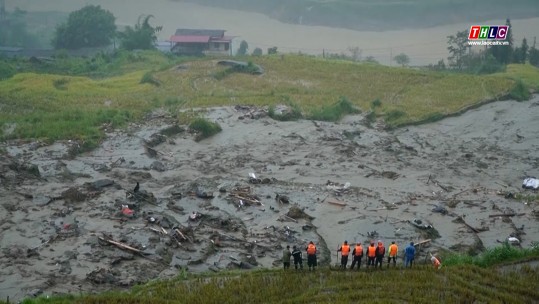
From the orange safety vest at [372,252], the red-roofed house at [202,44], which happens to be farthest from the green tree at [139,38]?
the orange safety vest at [372,252]

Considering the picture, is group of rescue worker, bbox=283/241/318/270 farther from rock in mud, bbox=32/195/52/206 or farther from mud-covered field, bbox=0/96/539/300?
rock in mud, bbox=32/195/52/206

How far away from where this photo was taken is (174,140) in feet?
81.4

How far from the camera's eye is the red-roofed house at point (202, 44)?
4800 cm

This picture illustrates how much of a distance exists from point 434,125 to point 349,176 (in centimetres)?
753

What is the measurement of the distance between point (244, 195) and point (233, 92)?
13503mm

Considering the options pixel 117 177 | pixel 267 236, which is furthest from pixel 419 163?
pixel 117 177

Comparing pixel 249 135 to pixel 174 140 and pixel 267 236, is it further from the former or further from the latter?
pixel 267 236

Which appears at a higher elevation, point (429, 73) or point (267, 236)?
point (429, 73)

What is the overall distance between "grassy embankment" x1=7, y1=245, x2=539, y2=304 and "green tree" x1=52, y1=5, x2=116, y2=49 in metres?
40.9

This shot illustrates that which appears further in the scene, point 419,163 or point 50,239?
point 419,163

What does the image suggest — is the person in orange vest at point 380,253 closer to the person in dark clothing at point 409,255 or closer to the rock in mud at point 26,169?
the person in dark clothing at point 409,255

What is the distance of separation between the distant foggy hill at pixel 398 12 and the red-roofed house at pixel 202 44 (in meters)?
20.6

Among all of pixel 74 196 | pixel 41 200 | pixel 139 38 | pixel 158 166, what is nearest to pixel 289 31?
pixel 139 38

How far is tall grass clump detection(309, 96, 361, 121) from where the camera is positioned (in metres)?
27.6
